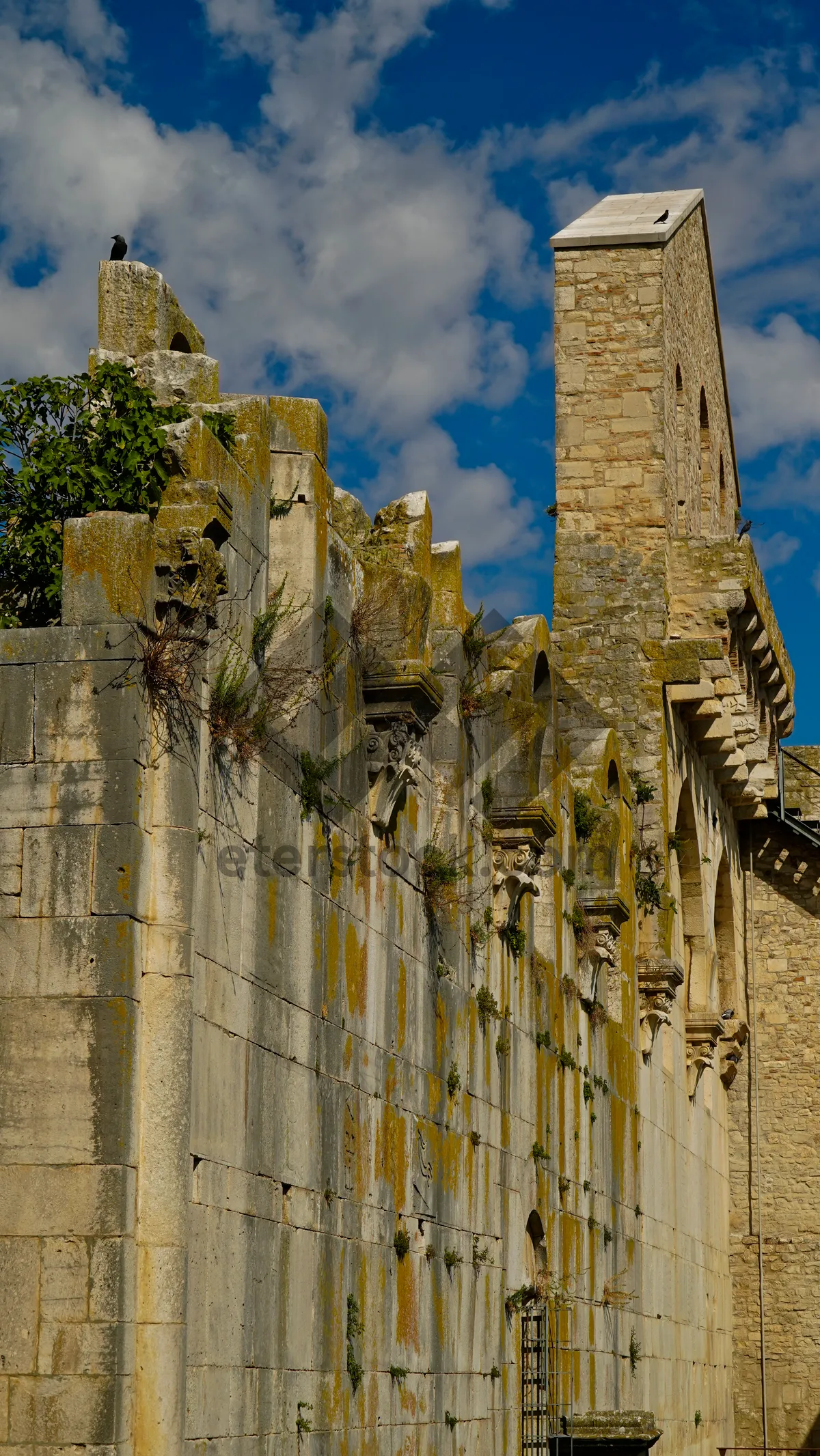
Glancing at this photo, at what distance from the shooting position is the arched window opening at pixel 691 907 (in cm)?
2072

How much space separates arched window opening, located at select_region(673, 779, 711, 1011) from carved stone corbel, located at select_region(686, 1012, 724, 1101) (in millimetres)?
180

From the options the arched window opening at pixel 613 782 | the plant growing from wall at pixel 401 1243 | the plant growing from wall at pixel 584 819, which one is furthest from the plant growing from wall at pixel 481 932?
the arched window opening at pixel 613 782

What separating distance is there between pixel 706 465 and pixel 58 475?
54.0 feet

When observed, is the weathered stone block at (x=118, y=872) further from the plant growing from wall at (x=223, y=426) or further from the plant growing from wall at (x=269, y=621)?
the plant growing from wall at (x=223, y=426)

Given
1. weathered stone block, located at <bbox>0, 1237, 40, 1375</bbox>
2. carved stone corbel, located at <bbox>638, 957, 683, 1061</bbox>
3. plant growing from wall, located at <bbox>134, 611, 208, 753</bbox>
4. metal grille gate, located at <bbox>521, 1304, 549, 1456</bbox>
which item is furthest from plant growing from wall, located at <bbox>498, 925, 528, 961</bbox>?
weathered stone block, located at <bbox>0, 1237, 40, 1375</bbox>

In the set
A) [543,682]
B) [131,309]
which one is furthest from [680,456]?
[131,309]

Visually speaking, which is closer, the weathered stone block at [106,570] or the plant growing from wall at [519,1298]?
the weathered stone block at [106,570]

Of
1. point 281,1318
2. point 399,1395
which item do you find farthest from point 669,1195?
point 281,1318

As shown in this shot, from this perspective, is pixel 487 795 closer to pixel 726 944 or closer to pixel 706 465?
pixel 706 465

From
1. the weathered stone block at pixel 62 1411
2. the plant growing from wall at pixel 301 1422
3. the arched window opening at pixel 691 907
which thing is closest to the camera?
the weathered stone block at pixel 62 1411

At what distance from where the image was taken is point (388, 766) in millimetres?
10469

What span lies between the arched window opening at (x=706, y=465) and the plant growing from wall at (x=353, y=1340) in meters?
15.1

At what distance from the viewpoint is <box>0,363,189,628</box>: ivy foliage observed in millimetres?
7938

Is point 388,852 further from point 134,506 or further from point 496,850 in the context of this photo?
point 134,506
